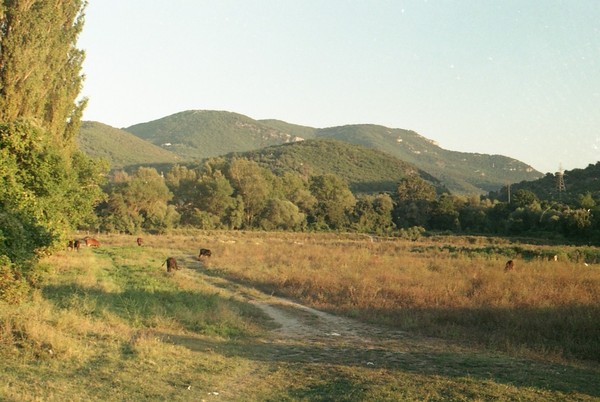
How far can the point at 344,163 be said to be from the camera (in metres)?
144

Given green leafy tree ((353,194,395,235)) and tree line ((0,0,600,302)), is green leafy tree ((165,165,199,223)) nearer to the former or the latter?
tree line ((0,0,600,302))

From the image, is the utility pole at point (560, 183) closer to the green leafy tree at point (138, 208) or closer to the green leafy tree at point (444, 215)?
the green leafy tree at point (444, 215)

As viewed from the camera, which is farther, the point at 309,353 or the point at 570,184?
the point at 570,184

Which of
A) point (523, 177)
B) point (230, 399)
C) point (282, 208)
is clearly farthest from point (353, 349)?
point (523, 177)

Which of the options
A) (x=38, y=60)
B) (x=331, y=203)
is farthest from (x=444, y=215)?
(x=38, y=60)

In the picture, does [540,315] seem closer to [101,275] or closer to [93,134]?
[101,275]

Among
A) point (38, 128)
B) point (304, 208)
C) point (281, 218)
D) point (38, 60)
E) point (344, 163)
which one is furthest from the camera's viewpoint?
point (344, 163)

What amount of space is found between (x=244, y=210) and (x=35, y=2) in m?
61.6

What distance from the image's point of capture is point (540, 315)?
1303 cm

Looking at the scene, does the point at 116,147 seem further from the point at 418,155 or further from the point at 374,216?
the point at 418,155

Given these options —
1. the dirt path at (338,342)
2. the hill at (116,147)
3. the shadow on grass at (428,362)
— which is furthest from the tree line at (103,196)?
the hill at (116,147)

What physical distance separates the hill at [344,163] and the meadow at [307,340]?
104 m

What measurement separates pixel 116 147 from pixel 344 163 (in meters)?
63.6

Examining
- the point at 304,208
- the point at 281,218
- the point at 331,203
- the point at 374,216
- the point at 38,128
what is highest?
the point at 38,128
